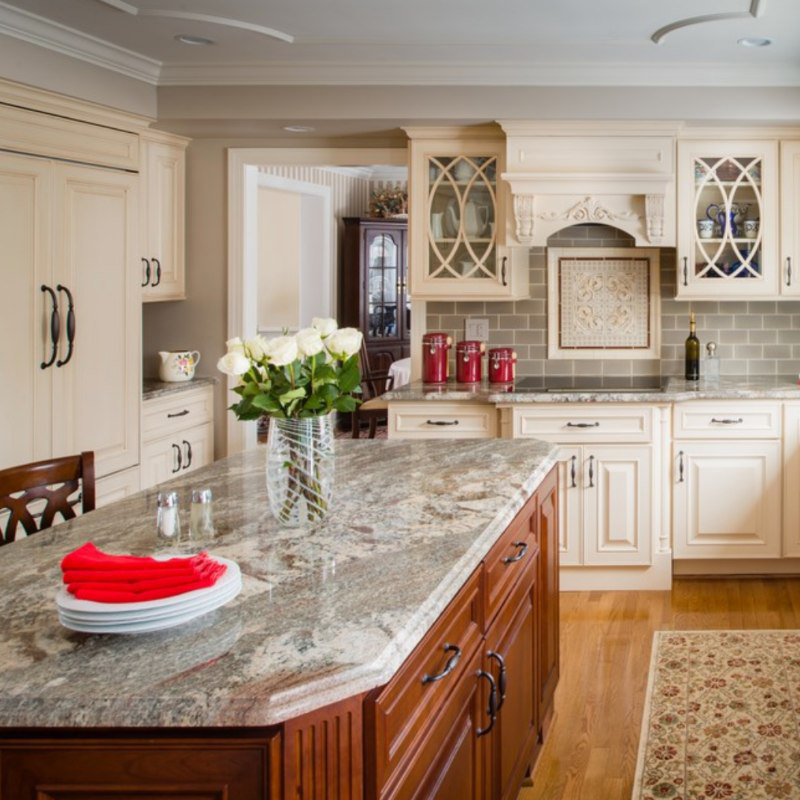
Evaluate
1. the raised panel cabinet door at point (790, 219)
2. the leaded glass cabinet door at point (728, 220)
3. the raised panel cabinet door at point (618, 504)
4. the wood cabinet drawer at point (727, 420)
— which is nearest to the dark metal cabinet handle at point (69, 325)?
the raised panel cabinet door at point (618, 504)

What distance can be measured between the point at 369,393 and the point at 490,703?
7602 mm

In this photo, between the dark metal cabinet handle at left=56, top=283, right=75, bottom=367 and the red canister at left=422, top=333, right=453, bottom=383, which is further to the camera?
the red canister at left=422, top=333, right=453, bottom=383

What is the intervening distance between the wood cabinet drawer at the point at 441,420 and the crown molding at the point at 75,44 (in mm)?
1935

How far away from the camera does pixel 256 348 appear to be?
2.12 meters

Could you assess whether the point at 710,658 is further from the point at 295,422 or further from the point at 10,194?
the point at 10,194

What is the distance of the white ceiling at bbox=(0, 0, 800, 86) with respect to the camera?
4039 mm

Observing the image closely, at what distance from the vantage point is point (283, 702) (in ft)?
4.19

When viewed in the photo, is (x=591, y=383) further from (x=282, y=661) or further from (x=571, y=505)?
(x=282, y=661)

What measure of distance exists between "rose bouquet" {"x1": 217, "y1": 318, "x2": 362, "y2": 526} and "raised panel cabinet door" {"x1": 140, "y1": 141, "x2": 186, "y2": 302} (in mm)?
2997

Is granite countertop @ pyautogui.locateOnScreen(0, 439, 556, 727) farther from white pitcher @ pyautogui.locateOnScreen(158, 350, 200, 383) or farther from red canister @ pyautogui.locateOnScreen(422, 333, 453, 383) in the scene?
white pitcher @ pyautogui.locateOnScreen(158, 350, 200, 383)

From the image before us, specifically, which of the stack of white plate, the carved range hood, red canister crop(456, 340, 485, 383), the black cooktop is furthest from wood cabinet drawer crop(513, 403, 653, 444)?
the stack of white plate

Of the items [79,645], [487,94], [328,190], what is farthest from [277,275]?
[79,645]

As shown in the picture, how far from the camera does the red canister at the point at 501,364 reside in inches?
206

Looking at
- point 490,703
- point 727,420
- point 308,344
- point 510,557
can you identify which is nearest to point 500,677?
point 490,703
